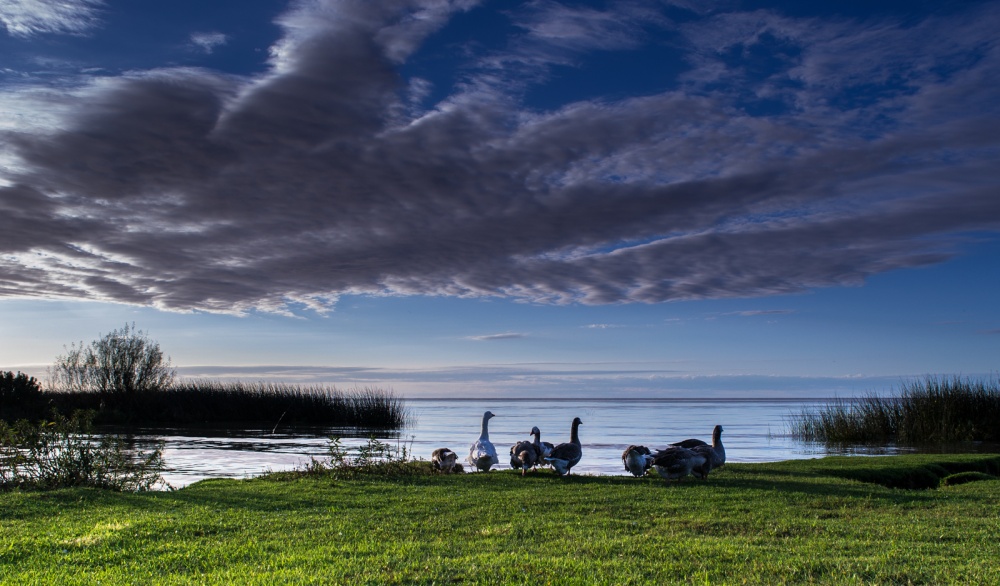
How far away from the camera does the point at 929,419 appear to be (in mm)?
32031

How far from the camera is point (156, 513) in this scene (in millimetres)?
11070

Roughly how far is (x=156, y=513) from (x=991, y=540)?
1155 cm

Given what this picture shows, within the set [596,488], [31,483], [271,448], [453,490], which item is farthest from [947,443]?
[31,483]

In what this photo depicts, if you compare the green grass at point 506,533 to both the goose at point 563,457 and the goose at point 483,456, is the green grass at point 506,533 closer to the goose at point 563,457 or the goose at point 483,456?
the goose at point 563,457

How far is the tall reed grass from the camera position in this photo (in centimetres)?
3162

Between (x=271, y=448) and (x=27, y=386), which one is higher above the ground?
(x=27, y=386)

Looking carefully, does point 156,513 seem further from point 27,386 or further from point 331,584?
point 27,386

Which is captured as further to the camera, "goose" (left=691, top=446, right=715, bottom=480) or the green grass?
"goose" (left=691, top=446, right=715, bottom=480)

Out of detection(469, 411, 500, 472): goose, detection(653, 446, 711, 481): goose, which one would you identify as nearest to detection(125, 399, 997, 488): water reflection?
detection(469, 411, 500, 472): goose

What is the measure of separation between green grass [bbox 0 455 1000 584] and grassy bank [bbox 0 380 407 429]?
35.7 m

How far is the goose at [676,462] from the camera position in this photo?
1469cm

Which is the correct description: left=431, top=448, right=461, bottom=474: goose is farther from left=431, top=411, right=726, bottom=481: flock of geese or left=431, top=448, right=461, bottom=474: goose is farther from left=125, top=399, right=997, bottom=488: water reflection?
left=125, top=399, right=997, bottom=488: water reflection

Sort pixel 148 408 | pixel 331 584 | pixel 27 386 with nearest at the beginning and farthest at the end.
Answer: pixel 331 584
pixel 27 386
pixel 148 408

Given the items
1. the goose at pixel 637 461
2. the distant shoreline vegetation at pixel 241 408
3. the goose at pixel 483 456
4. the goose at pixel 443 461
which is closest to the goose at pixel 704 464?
the goose at pixel 637 461
